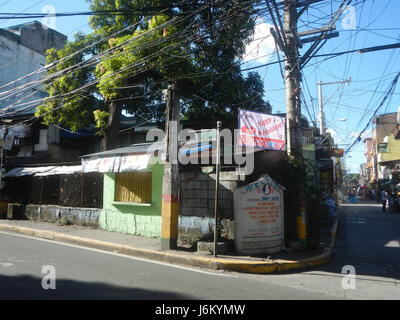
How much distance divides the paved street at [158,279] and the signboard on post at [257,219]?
3.62 feet

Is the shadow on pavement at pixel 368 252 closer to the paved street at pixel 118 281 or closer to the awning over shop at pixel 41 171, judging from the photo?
Answer: the paved street at pixel 118 281

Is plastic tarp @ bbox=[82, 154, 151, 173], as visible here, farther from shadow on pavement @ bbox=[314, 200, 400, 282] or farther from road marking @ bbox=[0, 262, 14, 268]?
shadow on pavement @ bbox=[314, 200, 400, 282]

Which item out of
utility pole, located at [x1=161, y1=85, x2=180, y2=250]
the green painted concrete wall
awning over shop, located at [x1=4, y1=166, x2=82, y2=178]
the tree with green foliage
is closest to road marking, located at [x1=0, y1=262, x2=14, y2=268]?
utility pole, located at [x1=161, y1=85, x2=180, y2=250]

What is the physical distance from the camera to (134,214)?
9734 millimetres

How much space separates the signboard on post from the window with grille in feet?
11.3

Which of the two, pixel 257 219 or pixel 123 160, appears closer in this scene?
pixel 257 219

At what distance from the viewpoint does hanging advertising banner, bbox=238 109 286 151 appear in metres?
7.05

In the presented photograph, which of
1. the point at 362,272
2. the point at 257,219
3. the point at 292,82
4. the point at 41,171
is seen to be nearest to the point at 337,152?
the point at 292,82

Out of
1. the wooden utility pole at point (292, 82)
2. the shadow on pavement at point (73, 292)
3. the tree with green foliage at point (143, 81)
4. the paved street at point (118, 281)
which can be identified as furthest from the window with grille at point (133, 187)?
the shadow on pavement at point (73, 292)

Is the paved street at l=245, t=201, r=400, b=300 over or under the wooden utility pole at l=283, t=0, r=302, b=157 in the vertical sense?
under

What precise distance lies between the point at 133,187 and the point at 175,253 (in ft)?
11.6

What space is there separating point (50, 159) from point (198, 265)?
13876mm

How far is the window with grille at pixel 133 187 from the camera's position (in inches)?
379

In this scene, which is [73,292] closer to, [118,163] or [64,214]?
[118,163]
